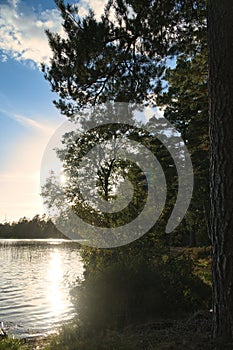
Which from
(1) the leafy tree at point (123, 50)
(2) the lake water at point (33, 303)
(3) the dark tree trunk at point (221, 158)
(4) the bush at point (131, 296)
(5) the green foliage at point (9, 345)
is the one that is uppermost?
(1) the leafy tree at point (123, 50)

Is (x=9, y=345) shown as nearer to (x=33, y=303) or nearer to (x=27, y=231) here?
(x=33, y=303)

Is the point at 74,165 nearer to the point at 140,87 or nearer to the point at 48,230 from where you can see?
the point at 140,87

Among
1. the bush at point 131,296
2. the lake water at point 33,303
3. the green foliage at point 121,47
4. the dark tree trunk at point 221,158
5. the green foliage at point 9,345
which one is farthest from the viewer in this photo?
the lake water at point 33,303

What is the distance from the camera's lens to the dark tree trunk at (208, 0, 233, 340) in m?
4.77

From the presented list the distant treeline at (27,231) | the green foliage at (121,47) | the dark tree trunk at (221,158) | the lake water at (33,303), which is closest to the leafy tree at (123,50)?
the green foliage at (121,47)

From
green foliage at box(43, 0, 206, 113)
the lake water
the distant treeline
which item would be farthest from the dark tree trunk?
the distant treeline

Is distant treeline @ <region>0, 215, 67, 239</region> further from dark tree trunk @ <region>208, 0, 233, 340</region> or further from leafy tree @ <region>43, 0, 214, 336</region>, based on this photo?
dark tree trunk @ <region>208, 0, 233, 340</region>

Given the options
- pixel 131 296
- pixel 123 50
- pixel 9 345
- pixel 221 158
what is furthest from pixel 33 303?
pixel 221 158

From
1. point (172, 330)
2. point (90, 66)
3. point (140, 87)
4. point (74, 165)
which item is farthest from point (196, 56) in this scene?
point (74, 165)

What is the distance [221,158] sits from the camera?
5.05m

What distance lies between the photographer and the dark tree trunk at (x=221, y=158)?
4773mm

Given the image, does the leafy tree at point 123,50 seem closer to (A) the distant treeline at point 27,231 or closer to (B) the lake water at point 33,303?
(B) the lake water at point 33,303

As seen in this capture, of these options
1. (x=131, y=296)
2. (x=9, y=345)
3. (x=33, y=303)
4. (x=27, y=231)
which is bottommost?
(x=33, y=303)

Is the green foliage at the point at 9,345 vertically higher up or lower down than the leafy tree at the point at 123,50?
lower down
